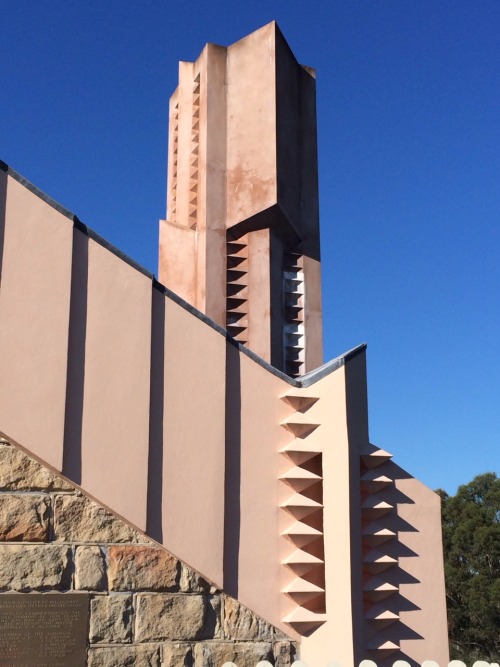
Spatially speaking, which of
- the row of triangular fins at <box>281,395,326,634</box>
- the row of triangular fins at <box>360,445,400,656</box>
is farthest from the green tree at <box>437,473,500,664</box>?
the row of triangular fins at <box>281,395,326,634</box>

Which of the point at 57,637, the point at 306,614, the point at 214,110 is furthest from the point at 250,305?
the point at 57,637

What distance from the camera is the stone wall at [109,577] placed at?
5348mm

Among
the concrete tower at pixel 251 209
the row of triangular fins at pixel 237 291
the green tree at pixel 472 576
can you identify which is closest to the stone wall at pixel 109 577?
the concrete tower at pixel 251 209

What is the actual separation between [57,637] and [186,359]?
224 cm

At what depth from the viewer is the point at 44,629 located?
5242 millimetres

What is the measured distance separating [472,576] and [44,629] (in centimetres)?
2812

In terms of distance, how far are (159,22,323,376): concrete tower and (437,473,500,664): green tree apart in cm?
2016

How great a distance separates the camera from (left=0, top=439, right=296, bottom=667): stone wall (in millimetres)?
5348

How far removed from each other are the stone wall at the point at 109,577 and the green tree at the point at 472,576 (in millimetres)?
25417

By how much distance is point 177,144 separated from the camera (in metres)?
14.9

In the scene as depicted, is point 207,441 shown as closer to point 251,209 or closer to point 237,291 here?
point 237,291

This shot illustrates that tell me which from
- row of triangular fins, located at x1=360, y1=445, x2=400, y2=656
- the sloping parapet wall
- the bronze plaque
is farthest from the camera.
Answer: row of triangular fins, located at x1=360, y1=445, x2=400, y2=656

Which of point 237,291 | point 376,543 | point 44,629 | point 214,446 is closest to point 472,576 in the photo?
point 237,291

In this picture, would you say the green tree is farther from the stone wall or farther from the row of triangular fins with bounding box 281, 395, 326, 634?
the stone wall
